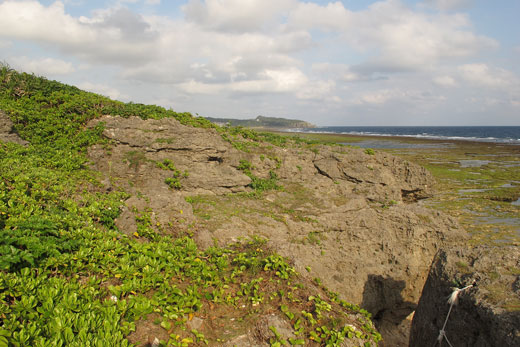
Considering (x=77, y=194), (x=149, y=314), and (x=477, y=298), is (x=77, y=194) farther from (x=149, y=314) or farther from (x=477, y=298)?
(x=477, y=298)

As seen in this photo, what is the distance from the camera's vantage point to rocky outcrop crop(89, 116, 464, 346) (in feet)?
28.7

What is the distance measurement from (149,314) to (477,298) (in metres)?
5.18

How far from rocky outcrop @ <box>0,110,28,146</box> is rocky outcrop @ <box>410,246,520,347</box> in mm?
13424

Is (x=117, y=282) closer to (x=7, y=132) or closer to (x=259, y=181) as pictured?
(x=259, y=181)

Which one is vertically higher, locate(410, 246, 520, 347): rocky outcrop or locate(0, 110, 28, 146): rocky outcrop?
locate(0, 110, 28, 146): rocky outcrop

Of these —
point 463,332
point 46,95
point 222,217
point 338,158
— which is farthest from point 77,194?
point 338,158

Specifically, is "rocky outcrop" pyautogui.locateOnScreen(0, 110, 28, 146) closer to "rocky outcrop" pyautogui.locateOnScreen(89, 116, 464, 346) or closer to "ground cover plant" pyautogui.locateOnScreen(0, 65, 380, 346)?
"ground cover plant" pyautogui.locateOnScreen(0, 65, 380, 346)

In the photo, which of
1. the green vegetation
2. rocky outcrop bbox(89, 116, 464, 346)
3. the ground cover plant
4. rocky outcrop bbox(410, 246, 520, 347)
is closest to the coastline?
rocky outcrop bbox(89, 116, 464, 346)

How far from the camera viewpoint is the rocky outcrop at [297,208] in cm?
873

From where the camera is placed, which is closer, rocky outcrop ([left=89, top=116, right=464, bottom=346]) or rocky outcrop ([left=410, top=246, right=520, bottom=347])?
rocky outcrop ([left=410, top=246, right=520, bottom=347])

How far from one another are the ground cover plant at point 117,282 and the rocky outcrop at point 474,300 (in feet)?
4.01

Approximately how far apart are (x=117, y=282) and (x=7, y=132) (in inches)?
371

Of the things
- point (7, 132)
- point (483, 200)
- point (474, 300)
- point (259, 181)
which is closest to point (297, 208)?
point (259, 181)

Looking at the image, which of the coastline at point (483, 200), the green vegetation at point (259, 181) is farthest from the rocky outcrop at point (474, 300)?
the coastline at point (483, 200)
